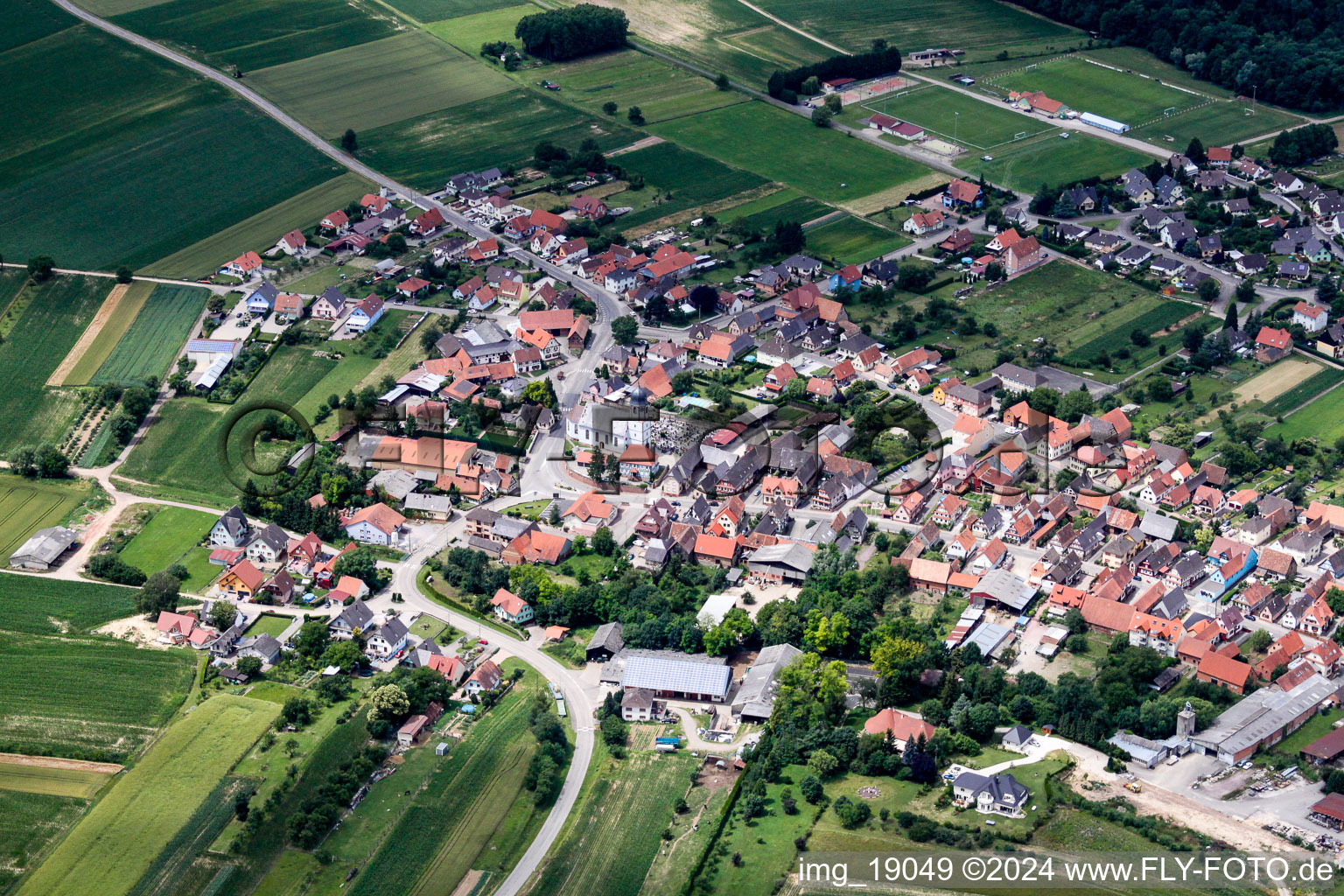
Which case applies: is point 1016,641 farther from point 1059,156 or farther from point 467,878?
point 1059,156

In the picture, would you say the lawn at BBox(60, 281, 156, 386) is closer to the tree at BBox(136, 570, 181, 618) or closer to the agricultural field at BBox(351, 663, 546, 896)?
the tree at BBox(136, 570, 181, 618)

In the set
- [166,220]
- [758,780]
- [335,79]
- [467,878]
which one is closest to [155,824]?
[467,878]

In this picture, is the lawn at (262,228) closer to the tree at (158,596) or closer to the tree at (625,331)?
the tree at (625,331)

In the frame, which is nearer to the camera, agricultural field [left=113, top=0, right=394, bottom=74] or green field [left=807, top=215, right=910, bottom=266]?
green field [left=807, top=215, right=910, bottom=266]

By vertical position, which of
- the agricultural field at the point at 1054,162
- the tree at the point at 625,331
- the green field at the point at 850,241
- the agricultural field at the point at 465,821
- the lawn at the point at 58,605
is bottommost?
the lawn at the point at 58,605

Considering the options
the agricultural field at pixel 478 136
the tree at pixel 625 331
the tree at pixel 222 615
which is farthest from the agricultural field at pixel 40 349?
the tree at pixel 625 331

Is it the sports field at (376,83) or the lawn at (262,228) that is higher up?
the sports field at (376,83)

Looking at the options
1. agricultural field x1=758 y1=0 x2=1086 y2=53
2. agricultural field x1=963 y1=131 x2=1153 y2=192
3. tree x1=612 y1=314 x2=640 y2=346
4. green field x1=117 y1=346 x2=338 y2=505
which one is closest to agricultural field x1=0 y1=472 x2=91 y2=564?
green field x1=117 y1=346 x2=338 y2=505
